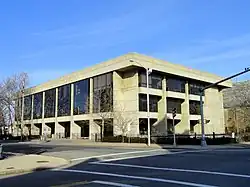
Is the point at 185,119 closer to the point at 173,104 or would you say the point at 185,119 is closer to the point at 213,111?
the point at 173,104

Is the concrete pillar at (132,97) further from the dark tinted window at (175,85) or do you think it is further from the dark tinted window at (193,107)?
the dark tinted window at (193,107)

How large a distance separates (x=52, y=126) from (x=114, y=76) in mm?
28571

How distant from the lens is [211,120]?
72750 mm

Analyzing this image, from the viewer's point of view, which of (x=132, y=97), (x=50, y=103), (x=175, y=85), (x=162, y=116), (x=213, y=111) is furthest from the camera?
(x=50, y=103)

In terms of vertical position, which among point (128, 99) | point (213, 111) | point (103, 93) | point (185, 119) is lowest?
point (185, 119)

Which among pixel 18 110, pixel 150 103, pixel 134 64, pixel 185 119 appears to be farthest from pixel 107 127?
pixel 18 110

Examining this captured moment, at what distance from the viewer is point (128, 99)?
187ft

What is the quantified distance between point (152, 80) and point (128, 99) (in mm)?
5741

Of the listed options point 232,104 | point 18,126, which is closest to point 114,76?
point 18,126

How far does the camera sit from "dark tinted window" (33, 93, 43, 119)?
80069mm

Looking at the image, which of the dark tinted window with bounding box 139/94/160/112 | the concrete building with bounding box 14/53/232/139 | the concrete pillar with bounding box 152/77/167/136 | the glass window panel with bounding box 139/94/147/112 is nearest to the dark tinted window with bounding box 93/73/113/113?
the concrete building with bounding box 14/53/232/139

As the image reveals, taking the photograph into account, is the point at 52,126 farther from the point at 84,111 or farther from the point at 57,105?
the point at 84,111

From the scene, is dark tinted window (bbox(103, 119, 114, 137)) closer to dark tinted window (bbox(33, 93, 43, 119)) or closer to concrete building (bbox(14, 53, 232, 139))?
concrete building (bbox(14, 53, 232, 139))

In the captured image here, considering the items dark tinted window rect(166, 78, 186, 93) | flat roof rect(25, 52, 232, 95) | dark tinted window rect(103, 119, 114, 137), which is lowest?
dark tinted window rect(103, 119, 114, 137)
